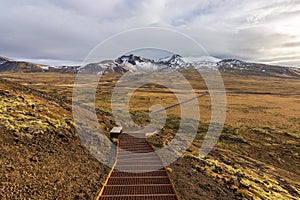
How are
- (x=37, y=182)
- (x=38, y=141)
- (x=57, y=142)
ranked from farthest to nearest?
(x=57, y=142) → (x=38, y=141) → (x=37, y=182)

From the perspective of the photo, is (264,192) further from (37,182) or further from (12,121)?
(12,121)

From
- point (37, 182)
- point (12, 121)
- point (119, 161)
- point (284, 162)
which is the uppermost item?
point (12, 121)

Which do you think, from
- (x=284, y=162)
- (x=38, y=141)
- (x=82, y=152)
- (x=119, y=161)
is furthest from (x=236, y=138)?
(x=38, y=141)

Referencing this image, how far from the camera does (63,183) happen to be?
981 cm

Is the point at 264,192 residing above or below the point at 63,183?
below

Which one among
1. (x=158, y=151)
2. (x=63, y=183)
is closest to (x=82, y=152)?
(x=63, y=183)

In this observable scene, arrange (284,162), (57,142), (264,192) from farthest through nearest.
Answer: (284,162)
(264,192)
(57,142)

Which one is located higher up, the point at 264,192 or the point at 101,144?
the point at 101,144

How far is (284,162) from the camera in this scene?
22.1 meters

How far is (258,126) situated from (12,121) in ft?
109

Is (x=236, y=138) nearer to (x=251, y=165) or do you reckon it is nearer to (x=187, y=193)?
(x=251, y=165)

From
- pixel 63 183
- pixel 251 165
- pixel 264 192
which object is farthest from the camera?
pixel 251 165

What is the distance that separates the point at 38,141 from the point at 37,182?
10.4 ft

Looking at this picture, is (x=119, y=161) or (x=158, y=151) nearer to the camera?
(x=119, y=161)
